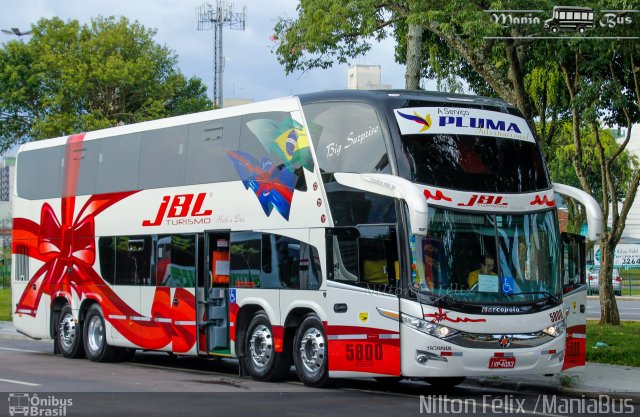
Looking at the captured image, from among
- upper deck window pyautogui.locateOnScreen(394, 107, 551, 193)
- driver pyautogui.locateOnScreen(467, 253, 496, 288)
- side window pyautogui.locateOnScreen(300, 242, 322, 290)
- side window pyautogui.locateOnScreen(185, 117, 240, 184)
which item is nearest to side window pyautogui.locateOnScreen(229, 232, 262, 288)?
side window pyautogui.locateOnScreen(185, 117, 240, 184)

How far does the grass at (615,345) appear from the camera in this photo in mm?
18344

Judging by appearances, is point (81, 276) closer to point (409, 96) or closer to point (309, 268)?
point (309, 268)

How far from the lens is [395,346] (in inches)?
564

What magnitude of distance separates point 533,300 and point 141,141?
890cm

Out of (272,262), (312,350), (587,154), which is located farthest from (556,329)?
(587,154)

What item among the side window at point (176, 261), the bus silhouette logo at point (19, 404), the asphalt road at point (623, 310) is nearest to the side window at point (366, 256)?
the side window at point (176, 261)

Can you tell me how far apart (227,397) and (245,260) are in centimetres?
346

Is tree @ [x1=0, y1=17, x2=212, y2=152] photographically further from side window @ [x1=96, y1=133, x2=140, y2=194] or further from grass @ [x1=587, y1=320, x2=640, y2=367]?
grass @ [x1=587, y1=320, x2=640, y2=367]

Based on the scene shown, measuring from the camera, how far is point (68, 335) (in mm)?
22344

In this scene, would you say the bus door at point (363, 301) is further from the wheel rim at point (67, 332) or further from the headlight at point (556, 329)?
the wheel rim at point (67, 332)

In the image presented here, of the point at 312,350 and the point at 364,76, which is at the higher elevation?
the point at 364,76

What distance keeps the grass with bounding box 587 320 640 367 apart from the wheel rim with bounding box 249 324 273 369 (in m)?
5.82

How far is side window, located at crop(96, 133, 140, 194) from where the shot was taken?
805 inches

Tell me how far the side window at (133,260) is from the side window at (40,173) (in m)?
2.77
